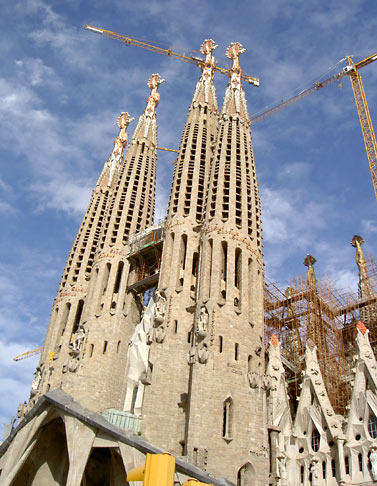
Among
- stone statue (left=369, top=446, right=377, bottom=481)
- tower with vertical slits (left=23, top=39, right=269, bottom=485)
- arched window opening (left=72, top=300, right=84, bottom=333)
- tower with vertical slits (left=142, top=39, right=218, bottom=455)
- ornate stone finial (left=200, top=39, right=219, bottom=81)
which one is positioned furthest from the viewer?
ornate stone finial (left=200, top=39, right=219, bottom=81)

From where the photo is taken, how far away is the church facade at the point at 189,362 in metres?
23.7

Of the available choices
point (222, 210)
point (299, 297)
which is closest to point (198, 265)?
point (222, 210)

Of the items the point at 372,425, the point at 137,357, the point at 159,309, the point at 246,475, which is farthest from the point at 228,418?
the point at 137,357

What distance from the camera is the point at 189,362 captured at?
25422 millimetres

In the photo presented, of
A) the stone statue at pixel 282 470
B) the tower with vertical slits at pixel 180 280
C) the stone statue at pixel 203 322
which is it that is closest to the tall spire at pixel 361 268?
the tower with vertical slits at pixel 180 280

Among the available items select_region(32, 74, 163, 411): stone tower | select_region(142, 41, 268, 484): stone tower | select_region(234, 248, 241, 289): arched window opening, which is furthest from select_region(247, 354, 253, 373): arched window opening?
select_region(32, 74, 163, 411): stone tower

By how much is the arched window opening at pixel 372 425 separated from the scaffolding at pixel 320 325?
6571mm

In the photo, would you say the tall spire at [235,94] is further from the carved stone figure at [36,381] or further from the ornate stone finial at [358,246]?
the carved stone figure at [36,381]

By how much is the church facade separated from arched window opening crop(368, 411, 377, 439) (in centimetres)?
6

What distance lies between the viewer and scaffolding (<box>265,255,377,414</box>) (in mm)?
35438

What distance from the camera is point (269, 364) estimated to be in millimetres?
33062

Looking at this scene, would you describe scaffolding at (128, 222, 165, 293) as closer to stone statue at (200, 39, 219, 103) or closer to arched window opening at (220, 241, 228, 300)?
arched window opening at (220, 241, 228, 300)

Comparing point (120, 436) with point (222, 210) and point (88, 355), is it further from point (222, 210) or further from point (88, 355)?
point (222, 210)

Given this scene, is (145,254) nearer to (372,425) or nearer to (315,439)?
(315,439)
